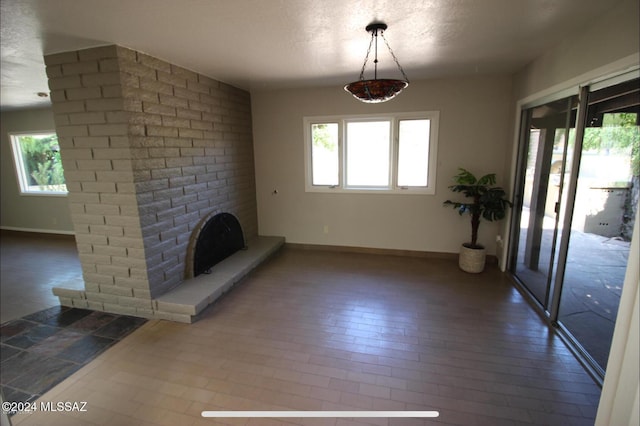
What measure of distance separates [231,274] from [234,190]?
1.33 metres

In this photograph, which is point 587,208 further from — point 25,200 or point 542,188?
point 25,200

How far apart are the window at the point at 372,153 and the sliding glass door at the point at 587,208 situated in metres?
1.42

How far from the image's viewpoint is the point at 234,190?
171 inches

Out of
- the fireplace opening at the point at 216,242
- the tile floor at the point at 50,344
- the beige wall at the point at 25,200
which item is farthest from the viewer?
the beige wall at the point at 25,200

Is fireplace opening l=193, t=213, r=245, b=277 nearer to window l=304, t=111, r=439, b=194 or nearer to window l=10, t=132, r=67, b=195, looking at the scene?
window l=304, t=111, r=439, b=194

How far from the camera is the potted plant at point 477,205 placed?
12.2 feet

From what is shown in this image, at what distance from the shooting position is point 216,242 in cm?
391

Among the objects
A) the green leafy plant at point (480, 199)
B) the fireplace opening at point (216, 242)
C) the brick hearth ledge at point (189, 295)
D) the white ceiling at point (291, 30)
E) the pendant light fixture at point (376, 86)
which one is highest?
the white ceiling at point (291, 30)

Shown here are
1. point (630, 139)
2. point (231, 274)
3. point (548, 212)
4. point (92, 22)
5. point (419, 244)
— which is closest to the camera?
point (630, 139)

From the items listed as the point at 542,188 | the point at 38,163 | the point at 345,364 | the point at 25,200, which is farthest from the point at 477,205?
the point at 25,200

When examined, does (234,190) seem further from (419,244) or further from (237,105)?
(419,244)

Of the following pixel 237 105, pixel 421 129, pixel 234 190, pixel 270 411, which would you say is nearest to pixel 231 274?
pixel 234 190

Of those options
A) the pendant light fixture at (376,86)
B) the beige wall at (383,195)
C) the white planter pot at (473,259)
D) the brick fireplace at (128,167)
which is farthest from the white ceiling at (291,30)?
the white planter pot at (473,259)

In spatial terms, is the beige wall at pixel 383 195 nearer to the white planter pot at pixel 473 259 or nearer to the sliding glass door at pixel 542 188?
the white planter pot at pixel 473 259
